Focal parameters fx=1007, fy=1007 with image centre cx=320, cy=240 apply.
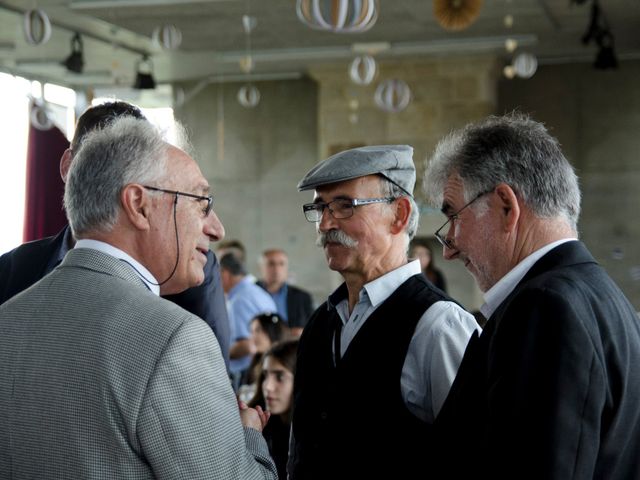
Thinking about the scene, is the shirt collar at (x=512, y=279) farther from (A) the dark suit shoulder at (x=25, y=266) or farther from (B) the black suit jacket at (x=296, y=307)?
(B) the black suit jacket at (x=296, y=307)

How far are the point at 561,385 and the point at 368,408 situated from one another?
2.45 feet

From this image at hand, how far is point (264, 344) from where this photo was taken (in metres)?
6.55

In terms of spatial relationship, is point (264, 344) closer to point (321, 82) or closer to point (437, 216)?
point (437, 216)

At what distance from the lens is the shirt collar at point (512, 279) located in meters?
1.92

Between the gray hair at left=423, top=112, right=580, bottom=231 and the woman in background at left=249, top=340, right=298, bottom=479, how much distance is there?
232 cm

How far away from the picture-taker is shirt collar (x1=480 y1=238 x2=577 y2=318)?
192 cm

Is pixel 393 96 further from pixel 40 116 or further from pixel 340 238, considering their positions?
pixel 340 238

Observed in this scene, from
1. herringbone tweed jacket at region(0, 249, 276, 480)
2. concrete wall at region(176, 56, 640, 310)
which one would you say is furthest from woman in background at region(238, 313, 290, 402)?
concrete wall at region(176, 56, 640, 310)

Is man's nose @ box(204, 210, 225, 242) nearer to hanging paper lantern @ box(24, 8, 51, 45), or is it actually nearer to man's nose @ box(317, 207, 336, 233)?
man's nose @ box(317, 207, 336, 233)

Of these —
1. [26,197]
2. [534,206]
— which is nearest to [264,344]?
[534,206]

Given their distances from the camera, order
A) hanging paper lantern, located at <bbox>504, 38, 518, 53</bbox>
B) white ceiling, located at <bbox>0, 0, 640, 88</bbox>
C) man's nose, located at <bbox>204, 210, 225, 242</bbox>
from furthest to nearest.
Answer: hanging paper lantern, located at <bbox>504, 38, 518, 53</bbox>, white ceiling, located at <bbox>0, 0, 640, 88</bbox>, man's nose, located at <bbox>204, 210, 225, 242</bbox>

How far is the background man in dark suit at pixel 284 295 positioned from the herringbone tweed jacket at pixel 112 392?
6.54 metres

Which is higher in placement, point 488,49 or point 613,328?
point 488,49

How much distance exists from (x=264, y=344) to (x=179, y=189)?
4.62 m
